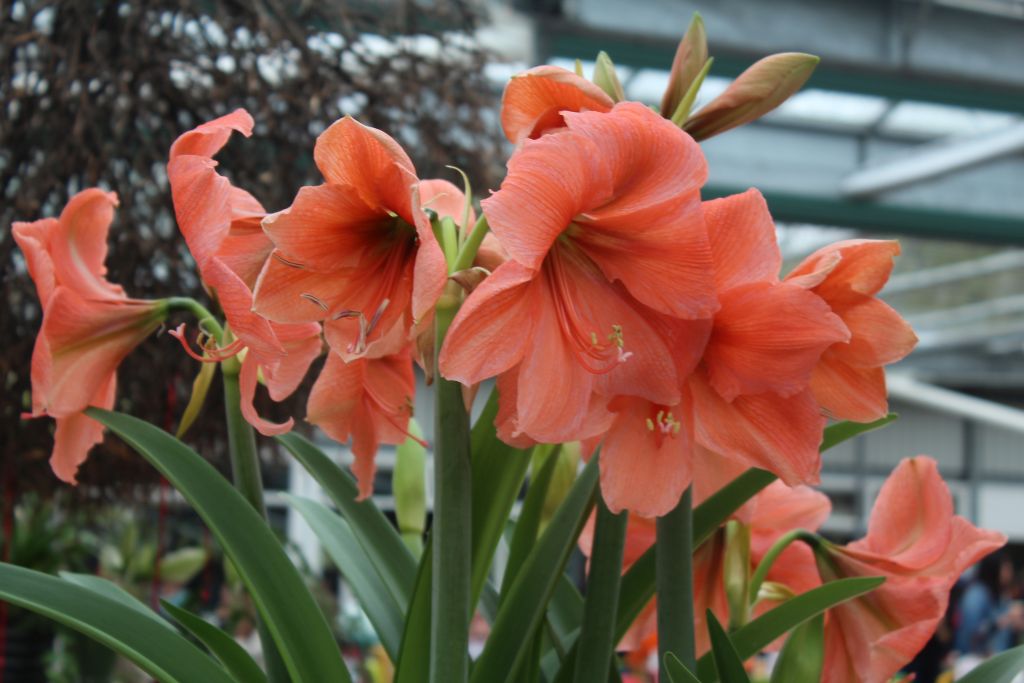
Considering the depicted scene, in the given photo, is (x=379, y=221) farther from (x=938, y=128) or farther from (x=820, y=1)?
(x=938, y=128)

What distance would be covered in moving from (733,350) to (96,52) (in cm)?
103

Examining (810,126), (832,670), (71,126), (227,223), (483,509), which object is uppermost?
(810,126)

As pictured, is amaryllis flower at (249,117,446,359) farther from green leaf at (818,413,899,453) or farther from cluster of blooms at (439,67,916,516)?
green leaf at (818,413,899,453)

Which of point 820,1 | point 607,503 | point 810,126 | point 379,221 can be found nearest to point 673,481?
point 607,503

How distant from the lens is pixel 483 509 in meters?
0.62

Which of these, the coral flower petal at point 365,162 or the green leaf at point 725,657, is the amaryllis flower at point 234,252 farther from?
the green leaf at point 725,657

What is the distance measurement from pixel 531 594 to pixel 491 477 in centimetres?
7

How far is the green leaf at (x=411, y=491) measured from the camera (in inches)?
31.2

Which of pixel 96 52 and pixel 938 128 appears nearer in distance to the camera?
pixel 96 52

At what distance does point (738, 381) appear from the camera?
536 mm

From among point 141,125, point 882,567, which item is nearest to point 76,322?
point 882,567

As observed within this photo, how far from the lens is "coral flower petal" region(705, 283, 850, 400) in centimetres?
52

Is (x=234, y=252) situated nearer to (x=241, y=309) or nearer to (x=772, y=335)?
(x=241, y=309)

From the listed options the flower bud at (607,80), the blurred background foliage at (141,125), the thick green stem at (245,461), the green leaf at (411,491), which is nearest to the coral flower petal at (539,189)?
the flower bud at (607,80)
